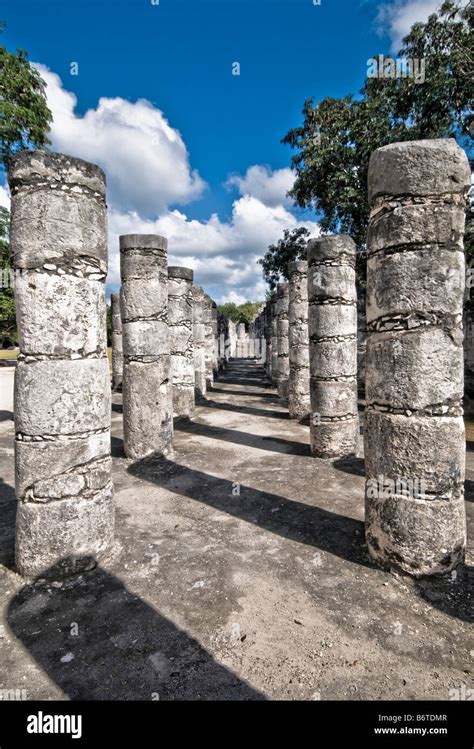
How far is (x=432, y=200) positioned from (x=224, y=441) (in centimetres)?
650

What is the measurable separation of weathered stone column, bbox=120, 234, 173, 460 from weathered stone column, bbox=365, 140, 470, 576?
4757 mm

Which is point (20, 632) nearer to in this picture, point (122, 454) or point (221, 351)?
point (122, 454)

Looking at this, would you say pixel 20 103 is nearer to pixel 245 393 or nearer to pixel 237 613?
pixel 245 393

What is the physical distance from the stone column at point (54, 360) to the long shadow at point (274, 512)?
6.76ft

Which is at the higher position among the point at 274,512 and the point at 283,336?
the point at 283,336

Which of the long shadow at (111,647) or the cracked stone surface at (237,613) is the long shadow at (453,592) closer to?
the cracked stone surface at (237,613)

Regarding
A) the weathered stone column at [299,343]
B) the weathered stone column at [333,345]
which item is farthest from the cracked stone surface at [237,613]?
the weathered stone column at [299,343]

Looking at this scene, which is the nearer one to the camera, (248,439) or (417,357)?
(417,357)

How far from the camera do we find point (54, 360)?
3908mm

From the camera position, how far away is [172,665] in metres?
2.79

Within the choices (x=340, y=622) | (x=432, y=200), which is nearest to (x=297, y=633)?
(x=340, y=622)

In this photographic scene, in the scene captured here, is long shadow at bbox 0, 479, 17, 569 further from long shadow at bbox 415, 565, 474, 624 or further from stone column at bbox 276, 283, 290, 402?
stone column at bbox 276, 283, 290, 402

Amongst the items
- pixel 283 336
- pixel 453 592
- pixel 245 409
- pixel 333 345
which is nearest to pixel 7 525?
pixel 453 592

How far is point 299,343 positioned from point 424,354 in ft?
24.5
